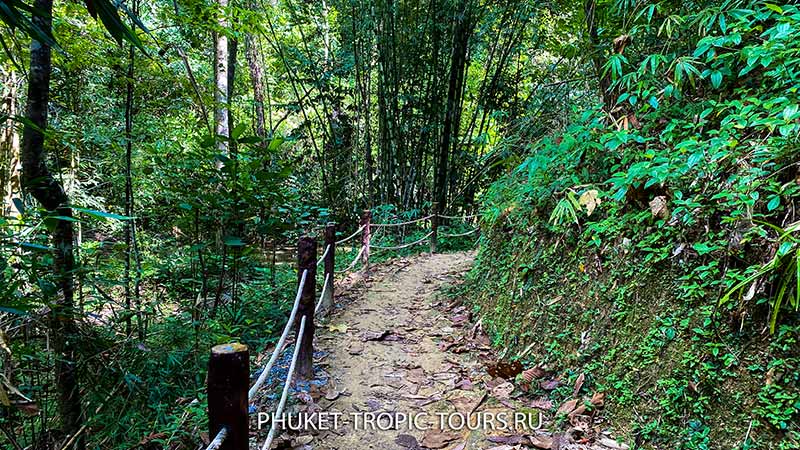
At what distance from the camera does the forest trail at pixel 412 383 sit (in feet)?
7.29

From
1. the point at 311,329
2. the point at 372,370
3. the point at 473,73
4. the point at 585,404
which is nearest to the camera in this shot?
the point at 585,404

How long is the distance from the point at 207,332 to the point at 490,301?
2316 mm

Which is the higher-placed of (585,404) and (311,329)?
(311,329)

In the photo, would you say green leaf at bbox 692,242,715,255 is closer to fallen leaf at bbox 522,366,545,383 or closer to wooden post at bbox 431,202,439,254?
fallen leaf at bbox 522,366,545,383

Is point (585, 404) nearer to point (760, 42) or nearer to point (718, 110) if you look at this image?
point (718, 110)

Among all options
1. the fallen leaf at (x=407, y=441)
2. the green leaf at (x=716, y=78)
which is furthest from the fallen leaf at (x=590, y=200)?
the fallen leaf at (x=407, y=441)

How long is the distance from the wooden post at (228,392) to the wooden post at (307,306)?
1351 mm

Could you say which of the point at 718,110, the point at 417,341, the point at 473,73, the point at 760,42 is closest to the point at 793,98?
the point at 718,110

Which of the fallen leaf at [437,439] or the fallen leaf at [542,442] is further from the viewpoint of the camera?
the fallen leaf at [437,439]

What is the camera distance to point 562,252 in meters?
2.87

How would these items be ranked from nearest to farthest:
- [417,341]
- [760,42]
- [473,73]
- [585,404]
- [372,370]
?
1. [585,404]
2. [760,42]
3. [372,370]
4. [417,341]
5. [473,73]

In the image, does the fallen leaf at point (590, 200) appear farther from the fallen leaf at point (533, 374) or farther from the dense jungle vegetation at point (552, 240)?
the fallen leaf at point (533, 374)

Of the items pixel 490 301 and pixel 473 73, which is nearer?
pixel 490 301

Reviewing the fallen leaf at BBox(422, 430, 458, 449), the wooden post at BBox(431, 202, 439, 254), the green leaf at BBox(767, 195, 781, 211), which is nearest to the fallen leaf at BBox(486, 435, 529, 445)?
the fallen leaf at BBox(422, 430, 458, 449)
